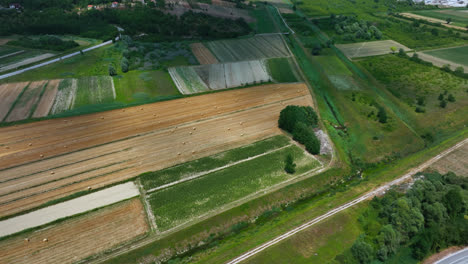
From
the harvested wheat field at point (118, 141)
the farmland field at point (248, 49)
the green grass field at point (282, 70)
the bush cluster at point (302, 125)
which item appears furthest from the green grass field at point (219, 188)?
the farmland field at point (248, 49)

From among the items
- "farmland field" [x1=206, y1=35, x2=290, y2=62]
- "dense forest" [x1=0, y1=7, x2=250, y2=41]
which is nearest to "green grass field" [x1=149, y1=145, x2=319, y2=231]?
"farmland field" [x1=206, y1=35, x2=290, y2=62]

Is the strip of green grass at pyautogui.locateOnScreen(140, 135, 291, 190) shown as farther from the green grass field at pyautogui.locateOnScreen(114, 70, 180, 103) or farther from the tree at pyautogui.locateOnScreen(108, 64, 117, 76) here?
the tree at pyautogui.locateOnScreen(108, 64, 117, 76)

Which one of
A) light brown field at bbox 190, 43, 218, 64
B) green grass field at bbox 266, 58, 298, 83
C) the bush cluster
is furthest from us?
light brown field at bbox 190, 43, 218, 64

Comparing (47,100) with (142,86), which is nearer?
(47,100)

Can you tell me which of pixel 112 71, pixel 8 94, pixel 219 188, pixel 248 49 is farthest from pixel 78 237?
pixel 248 49

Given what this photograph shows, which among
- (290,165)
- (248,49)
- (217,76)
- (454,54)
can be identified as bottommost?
(290,165)

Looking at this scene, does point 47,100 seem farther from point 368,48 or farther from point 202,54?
point 368,48
